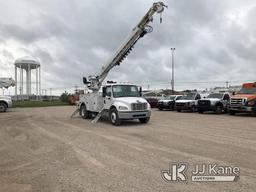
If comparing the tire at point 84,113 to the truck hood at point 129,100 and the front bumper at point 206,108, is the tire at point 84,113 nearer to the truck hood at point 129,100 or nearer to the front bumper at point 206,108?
the truck hood at point 129,100

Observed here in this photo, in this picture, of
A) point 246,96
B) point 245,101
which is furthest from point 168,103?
point 245,101

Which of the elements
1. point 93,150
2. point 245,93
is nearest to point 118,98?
point 93,150

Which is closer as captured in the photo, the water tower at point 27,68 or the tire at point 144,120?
the tire at point 144,120

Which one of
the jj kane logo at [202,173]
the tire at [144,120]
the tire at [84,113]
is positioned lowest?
the jj kane logo at [202,173]

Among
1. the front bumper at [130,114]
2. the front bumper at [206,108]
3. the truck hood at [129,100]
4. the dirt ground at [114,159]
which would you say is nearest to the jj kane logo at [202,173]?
the dirt ground at [114,159]

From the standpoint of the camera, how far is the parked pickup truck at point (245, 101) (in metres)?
21.7

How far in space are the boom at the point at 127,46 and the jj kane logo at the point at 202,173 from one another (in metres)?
12.4

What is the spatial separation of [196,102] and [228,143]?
60.3 feet

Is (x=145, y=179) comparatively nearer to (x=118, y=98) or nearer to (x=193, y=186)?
(x=193, y=186)

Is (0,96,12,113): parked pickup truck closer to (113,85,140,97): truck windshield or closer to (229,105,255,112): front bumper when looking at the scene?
(113,85,140,97): truck windshield

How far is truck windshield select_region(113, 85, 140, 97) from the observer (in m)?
16.3

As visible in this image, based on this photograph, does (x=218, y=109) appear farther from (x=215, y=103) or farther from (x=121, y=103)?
(x=121, y=103)

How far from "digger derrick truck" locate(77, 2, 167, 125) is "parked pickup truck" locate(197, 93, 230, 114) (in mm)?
9851

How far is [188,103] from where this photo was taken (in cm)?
2759
